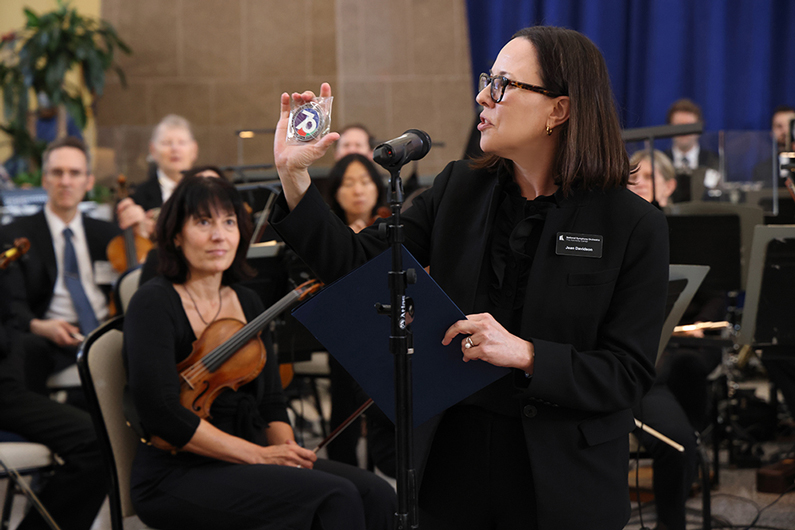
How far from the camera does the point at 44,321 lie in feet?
11.3

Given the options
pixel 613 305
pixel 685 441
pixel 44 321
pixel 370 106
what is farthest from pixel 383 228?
pixel 370 106

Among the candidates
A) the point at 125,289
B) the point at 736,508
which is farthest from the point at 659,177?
the point at 125,289

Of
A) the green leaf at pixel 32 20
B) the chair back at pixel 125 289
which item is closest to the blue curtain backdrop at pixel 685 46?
the green leaf at pixel 32 20

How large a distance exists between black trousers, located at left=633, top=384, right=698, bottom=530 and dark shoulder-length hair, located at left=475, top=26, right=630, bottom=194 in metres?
1.43

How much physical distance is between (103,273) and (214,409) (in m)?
1.93

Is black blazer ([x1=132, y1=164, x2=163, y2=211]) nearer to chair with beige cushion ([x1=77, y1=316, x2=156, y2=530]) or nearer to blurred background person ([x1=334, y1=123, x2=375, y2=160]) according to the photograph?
blurred background person ([x1=334, y1=123, x2=375, y2=160])

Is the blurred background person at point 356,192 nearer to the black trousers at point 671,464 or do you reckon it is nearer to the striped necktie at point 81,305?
the striped necktie at point 81,305

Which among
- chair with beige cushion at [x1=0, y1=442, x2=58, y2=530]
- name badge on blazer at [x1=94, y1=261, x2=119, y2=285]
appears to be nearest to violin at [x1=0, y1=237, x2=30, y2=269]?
chair with beige cushion at [x1=0, y1=442, x2=58, y2=530]

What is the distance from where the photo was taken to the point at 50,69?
6.02 m

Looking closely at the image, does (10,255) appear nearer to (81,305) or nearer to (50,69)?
(81,305)

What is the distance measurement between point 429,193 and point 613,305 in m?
0.41

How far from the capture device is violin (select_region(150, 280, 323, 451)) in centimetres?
213

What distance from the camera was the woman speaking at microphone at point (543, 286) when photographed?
131 cm

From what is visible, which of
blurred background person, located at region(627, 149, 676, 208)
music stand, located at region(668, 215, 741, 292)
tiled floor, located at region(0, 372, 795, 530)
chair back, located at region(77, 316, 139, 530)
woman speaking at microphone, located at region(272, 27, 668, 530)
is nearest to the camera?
woman speaking at microphone, located at region(272, 27, 668, 530)
